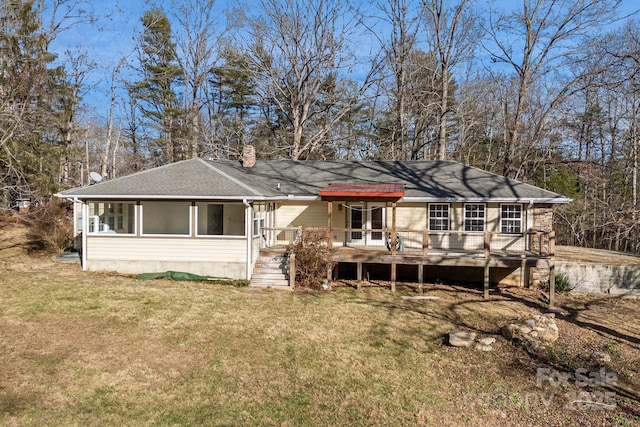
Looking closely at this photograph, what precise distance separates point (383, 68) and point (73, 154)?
1974 cm

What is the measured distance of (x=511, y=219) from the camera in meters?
14.8

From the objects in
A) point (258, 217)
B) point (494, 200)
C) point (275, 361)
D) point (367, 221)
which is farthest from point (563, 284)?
point (275, 361)

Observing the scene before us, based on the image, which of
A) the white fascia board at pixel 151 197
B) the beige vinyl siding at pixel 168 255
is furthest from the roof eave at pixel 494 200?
the beige vinyl siding at pixel 168 255

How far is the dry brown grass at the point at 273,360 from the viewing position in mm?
5852

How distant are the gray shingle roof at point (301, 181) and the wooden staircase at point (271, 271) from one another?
2263 millimetres

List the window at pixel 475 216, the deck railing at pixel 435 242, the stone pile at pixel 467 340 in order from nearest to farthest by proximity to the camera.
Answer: the stone pile at pixel 467 340 → the deck railing at pixel 435 242 → the window at pixel 475 216

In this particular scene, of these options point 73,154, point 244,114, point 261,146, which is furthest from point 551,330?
point 244,114

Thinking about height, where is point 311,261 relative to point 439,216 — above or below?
below

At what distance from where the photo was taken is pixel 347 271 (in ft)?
51.9

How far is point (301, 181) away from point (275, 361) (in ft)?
33.8

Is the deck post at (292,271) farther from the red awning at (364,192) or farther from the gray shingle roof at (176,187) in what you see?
the red awning at (364,192)

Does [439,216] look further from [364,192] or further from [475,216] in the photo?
[364,192]

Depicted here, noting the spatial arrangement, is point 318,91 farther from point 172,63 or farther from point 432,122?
point 172,63

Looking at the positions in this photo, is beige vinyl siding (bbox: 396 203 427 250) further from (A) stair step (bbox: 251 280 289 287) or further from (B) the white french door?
(A) stair step (bbox: 251 280 289 287)
